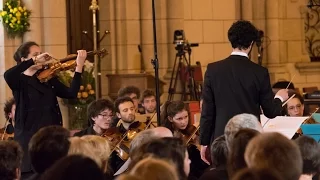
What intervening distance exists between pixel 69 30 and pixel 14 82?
15.2 feet

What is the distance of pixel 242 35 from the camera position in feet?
15.9

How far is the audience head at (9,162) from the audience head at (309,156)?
1314mm

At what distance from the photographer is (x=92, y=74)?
870 cm

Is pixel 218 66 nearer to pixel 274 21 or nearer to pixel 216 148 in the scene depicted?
pixel 216 148

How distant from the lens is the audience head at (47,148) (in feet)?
12.2

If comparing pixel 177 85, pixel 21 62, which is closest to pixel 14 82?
pixel 21 62

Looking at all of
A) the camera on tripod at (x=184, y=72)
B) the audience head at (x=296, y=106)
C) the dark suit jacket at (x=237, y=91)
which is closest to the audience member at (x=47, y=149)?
the dark suit jacket at (x=237, y=91)

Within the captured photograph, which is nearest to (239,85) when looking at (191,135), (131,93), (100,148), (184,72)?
(191,135)

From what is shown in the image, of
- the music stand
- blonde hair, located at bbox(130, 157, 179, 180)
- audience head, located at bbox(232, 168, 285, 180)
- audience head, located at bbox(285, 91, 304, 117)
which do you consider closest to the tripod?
audience head, located at bbox(285, 91, 304, 117)

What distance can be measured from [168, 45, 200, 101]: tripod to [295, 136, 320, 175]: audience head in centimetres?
536

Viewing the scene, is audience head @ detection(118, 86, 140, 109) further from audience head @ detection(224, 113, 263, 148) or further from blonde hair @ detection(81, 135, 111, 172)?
blonde hair @ detection(81, 135, 111, 172)

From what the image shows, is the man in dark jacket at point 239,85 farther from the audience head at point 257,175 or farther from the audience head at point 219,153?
the audience head at point 257,175

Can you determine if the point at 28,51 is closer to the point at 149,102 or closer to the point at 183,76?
the point at 149,102

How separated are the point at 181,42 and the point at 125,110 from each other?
3.10 metres
